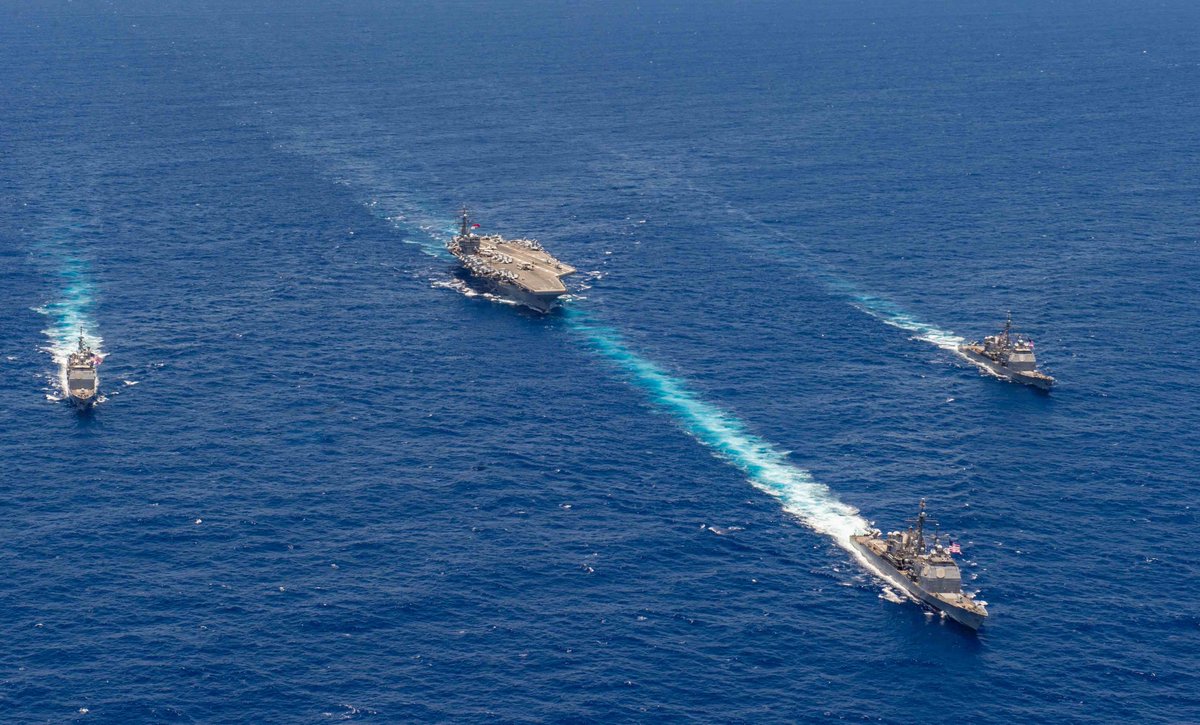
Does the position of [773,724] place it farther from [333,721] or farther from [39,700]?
[39,700]

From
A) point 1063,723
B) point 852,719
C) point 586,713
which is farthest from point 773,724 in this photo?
point 1063,723

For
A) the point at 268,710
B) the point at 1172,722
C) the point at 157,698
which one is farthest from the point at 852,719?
the point at 157,698

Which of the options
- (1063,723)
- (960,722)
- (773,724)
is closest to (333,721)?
(773,724)

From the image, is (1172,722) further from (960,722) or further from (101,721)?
(101,721)

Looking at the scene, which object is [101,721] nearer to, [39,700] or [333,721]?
[39,700]

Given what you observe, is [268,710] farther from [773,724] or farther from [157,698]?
[773,724]
